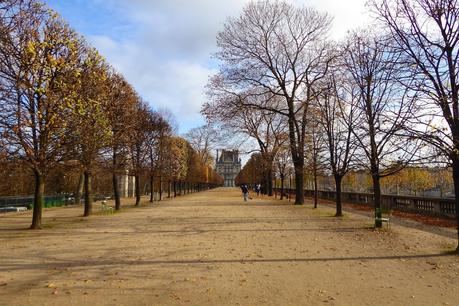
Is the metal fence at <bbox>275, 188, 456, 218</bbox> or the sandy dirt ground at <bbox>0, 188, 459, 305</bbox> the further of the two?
the metal fence at <bbox>275, 188, 456, 218</bbox>

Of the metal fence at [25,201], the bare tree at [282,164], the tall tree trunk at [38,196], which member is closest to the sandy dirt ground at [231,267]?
the tall tree trunk at [38,196]

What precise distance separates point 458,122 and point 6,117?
15.2m

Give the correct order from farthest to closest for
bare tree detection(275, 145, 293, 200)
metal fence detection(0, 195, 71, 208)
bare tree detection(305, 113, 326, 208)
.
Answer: bare tree detection(275, 145, 293, 200), metal fence detection(0, 195, 71, 208), bare tree detection(305, 113, 326, 208)

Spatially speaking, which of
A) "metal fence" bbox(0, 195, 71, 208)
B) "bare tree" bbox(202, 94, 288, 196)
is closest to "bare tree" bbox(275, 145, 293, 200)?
"bare tree" bbox(202, 94, 288, 196)

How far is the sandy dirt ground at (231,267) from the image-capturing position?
25.4ft

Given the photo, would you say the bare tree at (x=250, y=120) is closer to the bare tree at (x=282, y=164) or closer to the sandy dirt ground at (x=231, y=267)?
the bare tree at (x=282, y=164)

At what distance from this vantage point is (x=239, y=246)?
45.2 ft

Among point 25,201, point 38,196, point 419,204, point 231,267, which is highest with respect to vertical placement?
point 38,196

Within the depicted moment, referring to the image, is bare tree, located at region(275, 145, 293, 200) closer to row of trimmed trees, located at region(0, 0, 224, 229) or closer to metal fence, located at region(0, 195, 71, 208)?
metal fence, located at region(0, 195, 71, 208)

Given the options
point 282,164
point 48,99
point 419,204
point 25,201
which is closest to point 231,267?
point 48,99

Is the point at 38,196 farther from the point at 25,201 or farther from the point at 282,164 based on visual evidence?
the point at 282,164

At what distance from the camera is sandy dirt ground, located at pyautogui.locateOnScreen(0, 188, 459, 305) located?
25.4ft

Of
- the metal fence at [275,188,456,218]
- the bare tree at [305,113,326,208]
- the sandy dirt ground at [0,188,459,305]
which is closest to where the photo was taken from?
the sandy dirt ground at [0,188,459,305]

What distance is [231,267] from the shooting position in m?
10.4
